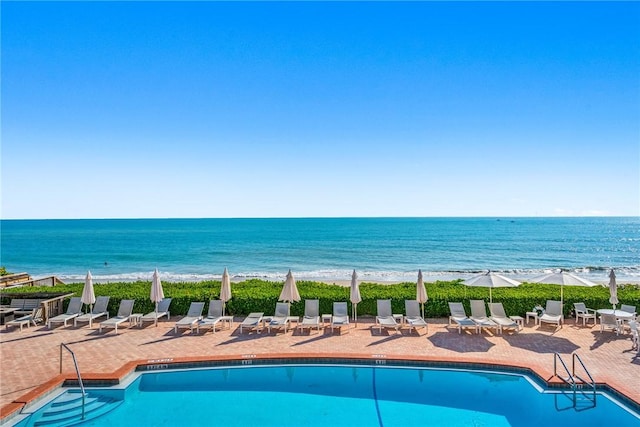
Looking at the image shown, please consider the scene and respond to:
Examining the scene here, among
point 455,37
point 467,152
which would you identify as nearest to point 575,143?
point 467,152

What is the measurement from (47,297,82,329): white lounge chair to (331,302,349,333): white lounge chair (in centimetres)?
878

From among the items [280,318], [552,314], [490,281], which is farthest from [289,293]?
[552,314]

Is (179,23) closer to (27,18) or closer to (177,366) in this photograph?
(27,18)

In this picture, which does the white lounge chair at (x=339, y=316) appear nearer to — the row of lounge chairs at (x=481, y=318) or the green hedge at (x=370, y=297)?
the green hedge at (x=370, y=297)

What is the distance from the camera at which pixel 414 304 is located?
13.1 m

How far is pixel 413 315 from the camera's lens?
1286 cm

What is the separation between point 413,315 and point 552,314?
472 centimetres

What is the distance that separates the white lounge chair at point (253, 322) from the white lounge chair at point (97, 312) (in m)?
5.09

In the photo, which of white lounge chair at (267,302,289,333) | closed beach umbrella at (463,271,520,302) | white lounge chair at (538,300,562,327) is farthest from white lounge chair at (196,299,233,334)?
white lounge chair at (538,300,562,327)

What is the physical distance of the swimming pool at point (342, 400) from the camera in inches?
284

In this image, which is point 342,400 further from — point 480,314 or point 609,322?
point 609,322

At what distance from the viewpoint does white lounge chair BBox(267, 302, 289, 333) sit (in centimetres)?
1206

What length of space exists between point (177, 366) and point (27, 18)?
1094 cm

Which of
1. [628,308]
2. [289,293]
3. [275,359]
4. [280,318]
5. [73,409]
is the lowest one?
[73,409]
